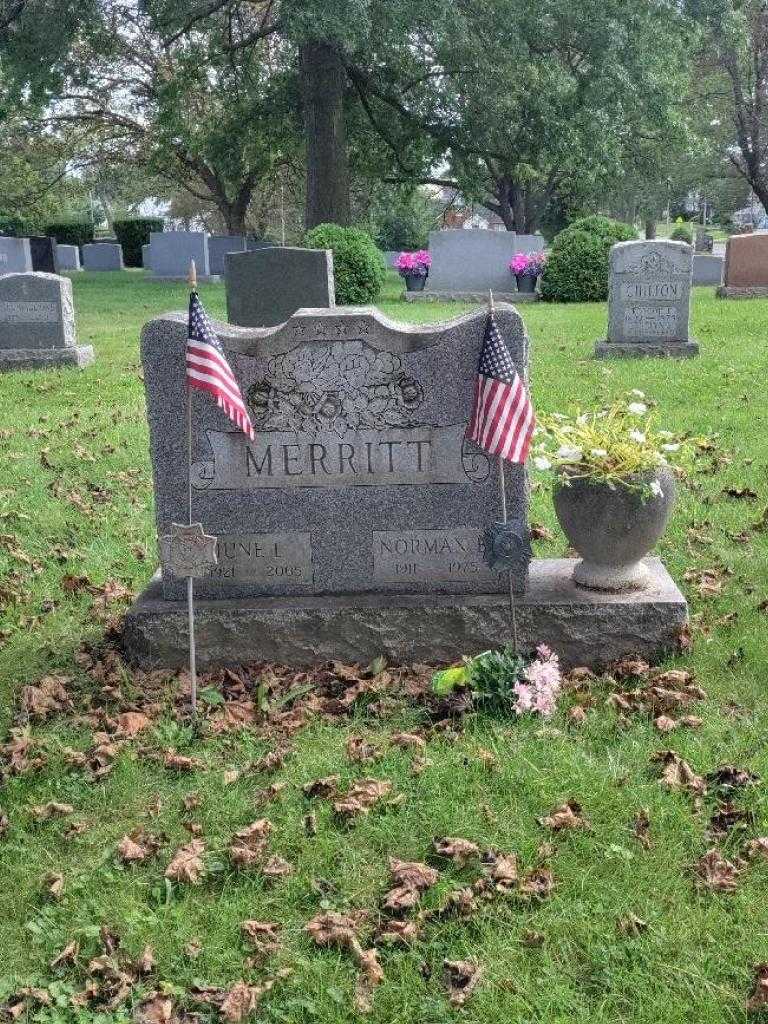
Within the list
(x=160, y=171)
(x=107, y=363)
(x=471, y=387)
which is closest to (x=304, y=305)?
(x=107, y=363)

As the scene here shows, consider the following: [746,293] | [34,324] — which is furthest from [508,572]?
[746,293]

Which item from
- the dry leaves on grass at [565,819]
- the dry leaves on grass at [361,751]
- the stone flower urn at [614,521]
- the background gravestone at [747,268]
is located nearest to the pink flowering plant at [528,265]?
the background gravestone at [747,268]

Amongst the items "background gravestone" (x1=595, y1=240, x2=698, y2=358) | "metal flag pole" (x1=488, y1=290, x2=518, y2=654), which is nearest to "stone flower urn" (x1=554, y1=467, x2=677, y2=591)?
"metal flag pole" (x1=488, y1=290, x2=518, y2=654)

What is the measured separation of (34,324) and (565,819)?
40.4 ft

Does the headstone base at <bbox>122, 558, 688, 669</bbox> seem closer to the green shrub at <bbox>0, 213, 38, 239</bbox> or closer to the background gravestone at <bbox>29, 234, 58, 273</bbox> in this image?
the background gravestone at <bbox>29, 234, 58, 273</bbox>

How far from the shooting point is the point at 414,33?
76.3 feet

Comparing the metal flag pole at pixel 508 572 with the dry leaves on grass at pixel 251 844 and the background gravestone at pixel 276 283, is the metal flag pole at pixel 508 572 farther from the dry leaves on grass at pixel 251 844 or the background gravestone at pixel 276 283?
the background gravestone at pixel 276 283

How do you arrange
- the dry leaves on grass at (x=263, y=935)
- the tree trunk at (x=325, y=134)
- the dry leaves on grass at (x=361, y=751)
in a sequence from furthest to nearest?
the tree trunk at (x=325, y=134)
the dry leaves on grass at (x=361, y=751)
the dry leaves on grass at (x=263, y=935)

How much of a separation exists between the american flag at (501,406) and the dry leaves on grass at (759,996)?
2.34m

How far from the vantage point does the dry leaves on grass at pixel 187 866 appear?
350 cm

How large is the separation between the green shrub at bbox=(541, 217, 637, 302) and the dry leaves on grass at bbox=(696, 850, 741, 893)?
19.0 metres

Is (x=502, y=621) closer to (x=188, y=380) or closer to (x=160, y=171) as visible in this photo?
(x=188, y=380)

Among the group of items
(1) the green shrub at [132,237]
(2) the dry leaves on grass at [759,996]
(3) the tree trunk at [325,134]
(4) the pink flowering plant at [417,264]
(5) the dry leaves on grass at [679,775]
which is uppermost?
(3) the tree trunk at [325,134]

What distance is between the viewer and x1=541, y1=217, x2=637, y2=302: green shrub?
2125 cm
